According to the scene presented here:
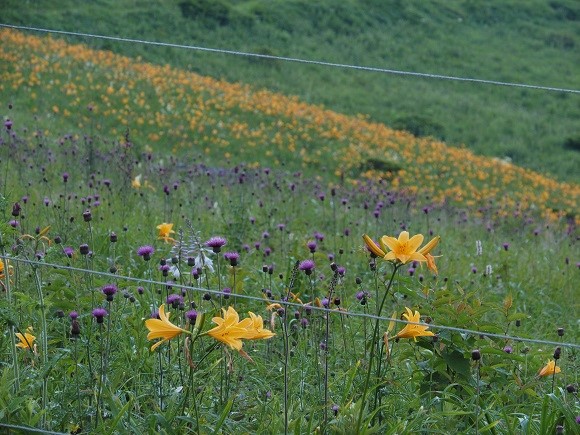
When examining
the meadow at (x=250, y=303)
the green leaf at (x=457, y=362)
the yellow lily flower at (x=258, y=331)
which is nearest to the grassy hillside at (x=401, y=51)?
the meadow at (x=250, y=303)

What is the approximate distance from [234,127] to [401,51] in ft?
39.5

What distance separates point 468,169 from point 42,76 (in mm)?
7150

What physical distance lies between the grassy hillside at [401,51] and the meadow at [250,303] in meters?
5.85

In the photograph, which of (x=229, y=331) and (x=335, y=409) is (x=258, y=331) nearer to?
(x=229, y=331)

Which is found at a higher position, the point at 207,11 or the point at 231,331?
the point at 231,331

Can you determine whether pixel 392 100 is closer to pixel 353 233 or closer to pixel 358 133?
pixel 358 133

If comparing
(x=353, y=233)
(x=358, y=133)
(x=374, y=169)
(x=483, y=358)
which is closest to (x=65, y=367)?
(x=483, y=358)

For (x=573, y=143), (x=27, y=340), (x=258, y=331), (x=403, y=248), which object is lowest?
(x=573, y=143)

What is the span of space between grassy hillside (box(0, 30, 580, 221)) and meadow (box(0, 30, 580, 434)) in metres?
0.11

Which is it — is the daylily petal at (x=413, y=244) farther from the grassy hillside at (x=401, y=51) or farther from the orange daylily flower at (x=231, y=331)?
the grassy hillside at (x=401, y=51)

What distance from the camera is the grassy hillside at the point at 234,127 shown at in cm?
1247

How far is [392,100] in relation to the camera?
2014 cm

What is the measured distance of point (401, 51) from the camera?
79.0 feet

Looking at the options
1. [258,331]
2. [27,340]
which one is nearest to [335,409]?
[258,331]
